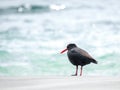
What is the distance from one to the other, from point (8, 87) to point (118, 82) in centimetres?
138

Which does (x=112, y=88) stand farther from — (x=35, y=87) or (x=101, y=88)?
(x=35, y=87)

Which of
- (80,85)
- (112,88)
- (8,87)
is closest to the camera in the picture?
(112,88)

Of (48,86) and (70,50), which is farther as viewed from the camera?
(70,50)

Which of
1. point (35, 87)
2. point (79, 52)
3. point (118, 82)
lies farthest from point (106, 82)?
point (79, 52)

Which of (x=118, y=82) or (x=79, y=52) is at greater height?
(x=79, y=52)

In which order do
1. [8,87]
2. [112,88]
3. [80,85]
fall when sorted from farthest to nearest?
[8,87] → [80,85] → [112,88]

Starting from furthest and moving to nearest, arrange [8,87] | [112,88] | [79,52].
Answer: [79,52], [8,87], [112,88]

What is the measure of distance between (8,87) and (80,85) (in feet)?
3.13

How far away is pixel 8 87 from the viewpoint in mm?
4680

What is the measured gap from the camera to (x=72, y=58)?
8.66 m

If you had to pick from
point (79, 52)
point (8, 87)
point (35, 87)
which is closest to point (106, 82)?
point (35, 87)

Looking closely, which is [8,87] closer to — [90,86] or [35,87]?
[35,87]

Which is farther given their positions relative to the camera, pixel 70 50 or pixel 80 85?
pixel 70 50

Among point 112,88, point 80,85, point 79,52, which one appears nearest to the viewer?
point 112,88
